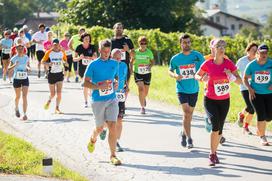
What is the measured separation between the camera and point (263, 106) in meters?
11.2

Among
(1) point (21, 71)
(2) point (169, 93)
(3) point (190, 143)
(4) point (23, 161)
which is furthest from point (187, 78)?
(2) point (169, 93)

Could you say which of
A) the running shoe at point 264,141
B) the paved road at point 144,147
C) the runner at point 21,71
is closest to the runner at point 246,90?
the paved road at point 144,147

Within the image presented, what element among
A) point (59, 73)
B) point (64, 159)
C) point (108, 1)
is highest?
point (108, 1)

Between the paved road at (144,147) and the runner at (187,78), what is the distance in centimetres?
58

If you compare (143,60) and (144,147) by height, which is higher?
(143,60)

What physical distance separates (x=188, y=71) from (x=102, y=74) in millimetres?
1916

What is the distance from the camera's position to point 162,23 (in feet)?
156

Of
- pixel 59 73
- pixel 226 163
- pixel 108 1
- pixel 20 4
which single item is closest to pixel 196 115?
pixel 59 73

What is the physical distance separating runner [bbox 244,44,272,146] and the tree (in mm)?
34708

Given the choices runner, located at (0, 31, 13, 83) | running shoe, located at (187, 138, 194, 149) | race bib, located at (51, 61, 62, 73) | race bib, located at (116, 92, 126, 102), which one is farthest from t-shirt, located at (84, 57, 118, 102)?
runner, located at (0, 31, 13, 83)

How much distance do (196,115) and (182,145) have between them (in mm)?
4140

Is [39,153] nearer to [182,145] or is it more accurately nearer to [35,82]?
[182,145]

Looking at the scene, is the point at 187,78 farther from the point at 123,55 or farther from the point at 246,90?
the point at 123,55

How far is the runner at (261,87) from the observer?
11.1 metres
